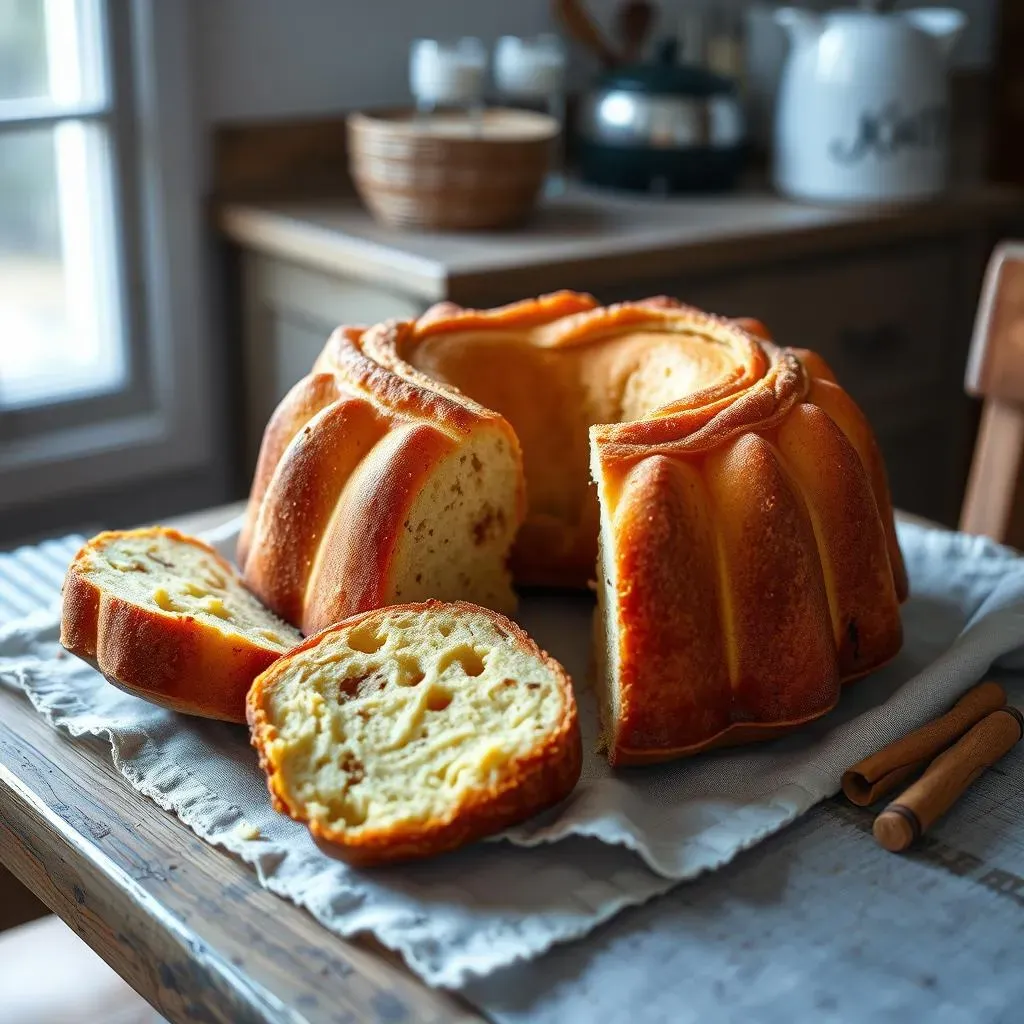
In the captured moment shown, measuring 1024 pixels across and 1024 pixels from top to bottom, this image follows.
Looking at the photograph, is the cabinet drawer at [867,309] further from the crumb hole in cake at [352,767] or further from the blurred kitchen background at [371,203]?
the crumb hole in cake at [352,767]

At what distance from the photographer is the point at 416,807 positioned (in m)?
0.78

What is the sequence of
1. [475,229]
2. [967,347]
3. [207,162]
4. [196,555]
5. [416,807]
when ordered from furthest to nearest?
[967,347] → [207,162] → [475,229] → [196,555] → [416,807]

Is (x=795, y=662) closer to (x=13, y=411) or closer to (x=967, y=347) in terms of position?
(x=13, y=411)

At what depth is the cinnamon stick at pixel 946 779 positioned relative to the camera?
83 centimetres

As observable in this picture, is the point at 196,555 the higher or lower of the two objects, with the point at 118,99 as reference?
lower

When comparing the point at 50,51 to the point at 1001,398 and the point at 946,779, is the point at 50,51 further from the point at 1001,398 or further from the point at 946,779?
the point at 946,779

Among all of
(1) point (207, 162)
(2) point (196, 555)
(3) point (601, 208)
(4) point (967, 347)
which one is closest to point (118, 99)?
(1) point (207, 162)

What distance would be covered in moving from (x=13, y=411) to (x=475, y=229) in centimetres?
72

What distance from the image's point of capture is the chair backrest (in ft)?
4.51

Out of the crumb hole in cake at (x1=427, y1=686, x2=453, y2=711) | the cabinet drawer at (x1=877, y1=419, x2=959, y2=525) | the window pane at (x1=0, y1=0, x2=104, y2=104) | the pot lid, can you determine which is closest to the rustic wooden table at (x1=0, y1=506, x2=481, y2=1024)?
the crumb hole in cake at (x1=427, y1=686, x2=453, y2=711)

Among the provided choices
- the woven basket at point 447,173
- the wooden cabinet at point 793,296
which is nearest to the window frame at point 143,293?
the wooden cabinet at point 793,296

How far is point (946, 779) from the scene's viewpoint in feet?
2.84

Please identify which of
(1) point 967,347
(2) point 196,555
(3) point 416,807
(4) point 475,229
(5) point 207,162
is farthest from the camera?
(1) point 967,347

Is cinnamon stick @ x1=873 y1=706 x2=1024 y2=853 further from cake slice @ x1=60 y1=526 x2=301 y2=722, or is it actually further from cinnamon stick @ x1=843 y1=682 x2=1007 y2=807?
cake slice @ x1=60 y1=526 x2=301 y2=722
